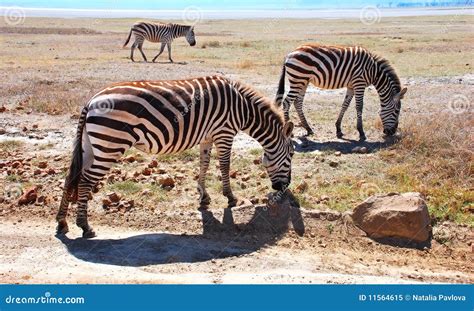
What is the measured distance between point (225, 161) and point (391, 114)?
5.56m

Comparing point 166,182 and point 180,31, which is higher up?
point 180,31

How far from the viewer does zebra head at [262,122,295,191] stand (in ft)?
26.8

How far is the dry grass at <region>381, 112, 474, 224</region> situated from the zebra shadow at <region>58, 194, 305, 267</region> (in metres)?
2.26

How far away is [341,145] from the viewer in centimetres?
1162

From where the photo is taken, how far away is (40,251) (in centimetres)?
683

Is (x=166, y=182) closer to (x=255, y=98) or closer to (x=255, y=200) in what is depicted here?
(x=255, y=200)

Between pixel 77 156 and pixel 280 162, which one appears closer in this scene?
pixel 77 156

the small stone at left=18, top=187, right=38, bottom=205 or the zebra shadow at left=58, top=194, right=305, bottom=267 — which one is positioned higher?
the small stone at left=18, top=187, right=38, bottom=205

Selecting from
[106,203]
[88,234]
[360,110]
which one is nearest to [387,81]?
[360,110]

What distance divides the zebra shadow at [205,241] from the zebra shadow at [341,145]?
Answer: 332 centimetres

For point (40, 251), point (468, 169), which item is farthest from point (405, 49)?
point (40, 251)

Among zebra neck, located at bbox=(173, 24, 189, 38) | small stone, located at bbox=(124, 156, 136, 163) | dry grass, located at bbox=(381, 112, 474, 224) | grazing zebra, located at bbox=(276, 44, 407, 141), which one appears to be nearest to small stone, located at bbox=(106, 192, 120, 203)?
small stone, located at bbox=(124, 156, 136, 163)

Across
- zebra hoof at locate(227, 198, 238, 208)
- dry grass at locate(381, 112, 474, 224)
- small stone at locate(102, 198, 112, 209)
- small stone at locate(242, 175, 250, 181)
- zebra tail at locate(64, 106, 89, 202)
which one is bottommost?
small stone at locate(102, 198, 112, 209)

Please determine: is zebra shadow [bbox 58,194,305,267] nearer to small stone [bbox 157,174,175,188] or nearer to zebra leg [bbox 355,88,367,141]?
small stone [bbox 157,174,175,188]
